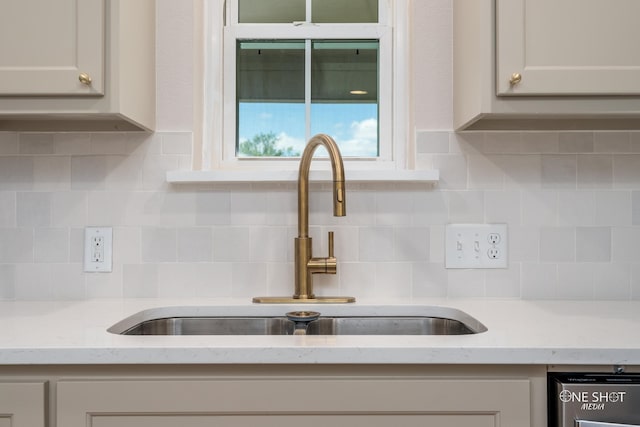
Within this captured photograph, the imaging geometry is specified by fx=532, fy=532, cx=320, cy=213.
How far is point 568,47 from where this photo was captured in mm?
1277

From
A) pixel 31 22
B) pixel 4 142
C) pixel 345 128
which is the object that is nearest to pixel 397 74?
pixel 345 128

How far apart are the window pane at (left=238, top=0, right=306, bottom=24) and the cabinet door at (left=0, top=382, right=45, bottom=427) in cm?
125

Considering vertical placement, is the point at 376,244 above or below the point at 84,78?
below

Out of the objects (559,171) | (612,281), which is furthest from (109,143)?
(612,281)

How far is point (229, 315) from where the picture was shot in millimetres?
1452

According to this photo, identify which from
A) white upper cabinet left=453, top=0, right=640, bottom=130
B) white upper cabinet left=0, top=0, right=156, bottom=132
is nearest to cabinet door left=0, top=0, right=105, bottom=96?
white upper cabinet left=0, top=0, right=156, bottom=132

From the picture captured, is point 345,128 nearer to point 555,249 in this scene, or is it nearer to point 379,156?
point 379,156

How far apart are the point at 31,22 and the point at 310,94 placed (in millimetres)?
800

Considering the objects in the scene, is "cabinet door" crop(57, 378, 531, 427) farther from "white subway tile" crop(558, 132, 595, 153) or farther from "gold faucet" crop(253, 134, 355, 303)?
"white subway tile" crop(558, 132, 595, 153)

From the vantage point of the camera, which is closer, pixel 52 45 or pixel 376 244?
pixel 52 45

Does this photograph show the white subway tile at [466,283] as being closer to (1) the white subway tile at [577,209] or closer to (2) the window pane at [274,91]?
(1) the white subway tile at [577,209]

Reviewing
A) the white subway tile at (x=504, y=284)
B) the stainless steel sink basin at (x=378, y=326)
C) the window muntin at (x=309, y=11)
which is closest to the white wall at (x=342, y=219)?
the white subway tile at (x=504, y=284)

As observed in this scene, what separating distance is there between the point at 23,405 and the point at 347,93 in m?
1.23

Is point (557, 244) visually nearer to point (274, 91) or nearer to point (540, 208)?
point (540, 208)
